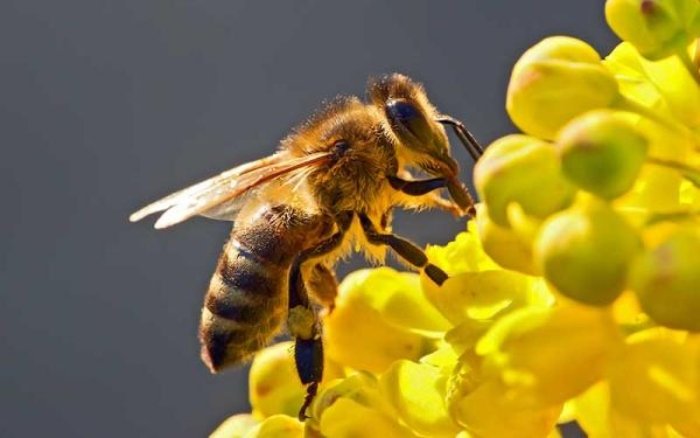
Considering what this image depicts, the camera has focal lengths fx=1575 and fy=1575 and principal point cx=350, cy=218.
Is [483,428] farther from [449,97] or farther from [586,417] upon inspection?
[449,97]

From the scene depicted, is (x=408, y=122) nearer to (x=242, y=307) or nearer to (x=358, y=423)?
(x=242, y=307)

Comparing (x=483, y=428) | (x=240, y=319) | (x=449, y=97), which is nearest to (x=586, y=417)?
(x=483, y=428)

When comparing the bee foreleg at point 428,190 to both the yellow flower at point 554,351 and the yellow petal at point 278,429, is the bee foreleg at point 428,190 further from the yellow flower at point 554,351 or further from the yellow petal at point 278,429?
the yellow flower at point 554,351

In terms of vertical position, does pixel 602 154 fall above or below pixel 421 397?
above

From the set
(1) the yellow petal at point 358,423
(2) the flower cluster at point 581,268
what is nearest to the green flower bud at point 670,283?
(2) the flower cluster at point 581,268

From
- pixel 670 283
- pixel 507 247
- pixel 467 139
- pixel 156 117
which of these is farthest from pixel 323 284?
pixel 156 117

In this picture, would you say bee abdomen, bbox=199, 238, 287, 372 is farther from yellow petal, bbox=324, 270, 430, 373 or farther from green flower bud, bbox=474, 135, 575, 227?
green flower bud, bbox=474, 135, 575, 227
